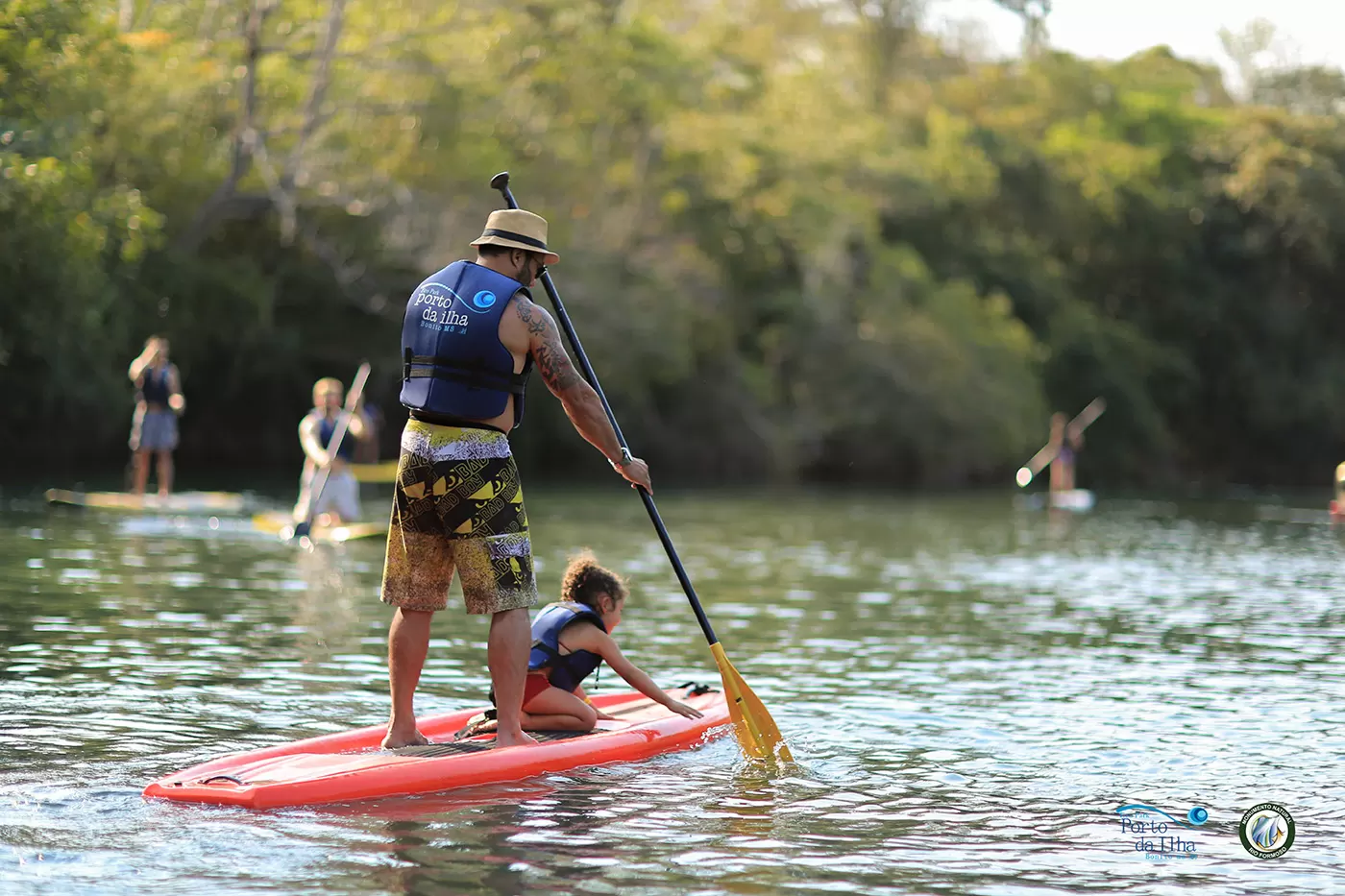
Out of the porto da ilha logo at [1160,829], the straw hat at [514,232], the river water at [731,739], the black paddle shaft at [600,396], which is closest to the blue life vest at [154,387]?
the river water at [731,739]

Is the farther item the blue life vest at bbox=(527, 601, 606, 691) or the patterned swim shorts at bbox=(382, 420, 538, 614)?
the blue life vest at bbox=(527, 601, 606, 691)

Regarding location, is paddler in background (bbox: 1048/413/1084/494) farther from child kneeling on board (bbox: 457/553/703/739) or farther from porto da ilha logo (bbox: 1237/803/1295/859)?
porto da ilha logo (bbox: 1237/803/1295/859)

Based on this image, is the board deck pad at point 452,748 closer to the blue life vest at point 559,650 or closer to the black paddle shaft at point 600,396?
the blue life vest at point 559,650

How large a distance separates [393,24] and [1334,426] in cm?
3461

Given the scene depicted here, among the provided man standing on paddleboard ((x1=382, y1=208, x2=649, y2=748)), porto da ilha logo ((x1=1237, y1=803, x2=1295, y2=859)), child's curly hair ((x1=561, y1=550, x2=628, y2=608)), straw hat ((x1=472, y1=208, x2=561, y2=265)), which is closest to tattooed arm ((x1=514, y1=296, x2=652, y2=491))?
man standing on paddleboard ((x1=382, y1=208, x2=649, y2=748))

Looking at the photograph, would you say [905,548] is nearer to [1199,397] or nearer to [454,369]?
[454,369]

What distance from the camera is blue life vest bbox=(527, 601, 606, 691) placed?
28.4 feet

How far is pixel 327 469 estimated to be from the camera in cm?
1936

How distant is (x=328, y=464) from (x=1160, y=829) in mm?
13223

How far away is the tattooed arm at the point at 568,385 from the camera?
301 inches

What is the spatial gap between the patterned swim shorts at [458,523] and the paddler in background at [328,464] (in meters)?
10.9

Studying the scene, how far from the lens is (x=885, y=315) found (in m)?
46.4

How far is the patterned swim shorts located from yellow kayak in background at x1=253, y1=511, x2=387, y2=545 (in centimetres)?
1145

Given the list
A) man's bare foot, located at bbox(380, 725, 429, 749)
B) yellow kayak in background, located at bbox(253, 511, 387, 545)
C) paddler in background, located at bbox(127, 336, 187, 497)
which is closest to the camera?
man's bare foot, located at bbox(380, 725, 429, 749)
